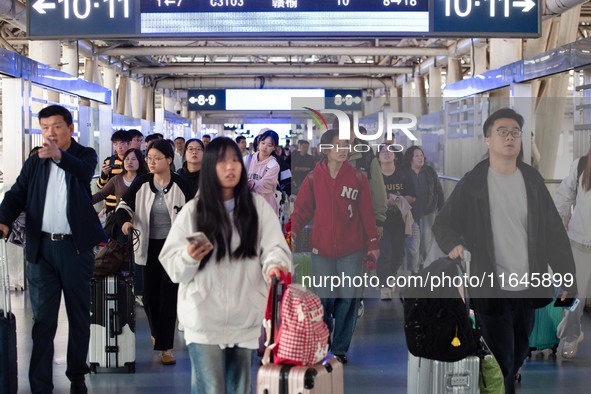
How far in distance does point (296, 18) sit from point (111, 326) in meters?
2.85

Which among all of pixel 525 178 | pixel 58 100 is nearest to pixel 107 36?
pixel 525 178

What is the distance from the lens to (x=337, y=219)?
661 centimetres

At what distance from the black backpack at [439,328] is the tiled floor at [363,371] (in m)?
1.37

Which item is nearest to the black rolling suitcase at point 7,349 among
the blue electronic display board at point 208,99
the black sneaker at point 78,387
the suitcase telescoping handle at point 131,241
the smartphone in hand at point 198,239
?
the black sneaker at point 78,387

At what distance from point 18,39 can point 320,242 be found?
16513 millimetres

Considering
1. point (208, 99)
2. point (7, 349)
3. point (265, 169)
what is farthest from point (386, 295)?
point (208, 99)

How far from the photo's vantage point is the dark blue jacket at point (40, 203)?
18.7 feet

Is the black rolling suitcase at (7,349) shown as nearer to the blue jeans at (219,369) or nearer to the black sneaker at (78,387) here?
the black sneaker at (78,387)

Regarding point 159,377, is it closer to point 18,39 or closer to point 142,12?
point 142,12

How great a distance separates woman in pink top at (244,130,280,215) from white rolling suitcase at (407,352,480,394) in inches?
159

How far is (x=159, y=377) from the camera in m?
6.58

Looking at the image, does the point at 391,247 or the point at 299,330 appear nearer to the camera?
the point at 299,330

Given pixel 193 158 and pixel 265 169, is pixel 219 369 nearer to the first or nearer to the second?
pixel 193 158

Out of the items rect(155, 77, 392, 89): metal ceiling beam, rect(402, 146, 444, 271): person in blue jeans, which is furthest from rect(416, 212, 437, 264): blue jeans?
rect(155, 77, 392, 89): metal ceiling beam
